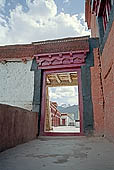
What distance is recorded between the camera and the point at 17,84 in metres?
6.37

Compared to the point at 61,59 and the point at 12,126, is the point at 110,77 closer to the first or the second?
the point at 61,59

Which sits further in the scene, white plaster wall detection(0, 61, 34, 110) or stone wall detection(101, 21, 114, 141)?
Answer: white plaster wall detection(0, 61, 34, 110)

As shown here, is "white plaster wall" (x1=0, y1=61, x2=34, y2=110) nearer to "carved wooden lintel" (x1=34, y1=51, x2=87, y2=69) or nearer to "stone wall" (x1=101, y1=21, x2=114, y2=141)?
"carved wooden lintel" (x1=34, y1=51, x2=87, y2=69)

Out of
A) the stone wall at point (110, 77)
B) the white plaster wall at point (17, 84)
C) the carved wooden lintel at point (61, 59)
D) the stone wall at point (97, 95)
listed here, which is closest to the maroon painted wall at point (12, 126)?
the white plaster wall at point (17, 84)

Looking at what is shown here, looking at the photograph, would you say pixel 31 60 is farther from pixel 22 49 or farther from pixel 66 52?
pixel 66 52

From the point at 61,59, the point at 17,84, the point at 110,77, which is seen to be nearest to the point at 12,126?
the point at 110,77

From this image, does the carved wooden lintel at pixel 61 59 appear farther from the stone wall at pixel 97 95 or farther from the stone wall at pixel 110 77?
the stone wall at pixel 110 77

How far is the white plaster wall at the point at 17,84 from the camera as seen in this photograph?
20.1ft

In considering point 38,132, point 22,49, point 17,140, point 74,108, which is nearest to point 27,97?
point 38,132

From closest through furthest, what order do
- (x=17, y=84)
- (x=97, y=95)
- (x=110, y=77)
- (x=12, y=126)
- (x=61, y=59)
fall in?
(x=12, y=126), (x=110, y=77), (x=97, y=95), (x=61, y=59), (x=17, y=84)

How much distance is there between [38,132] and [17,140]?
2162mm

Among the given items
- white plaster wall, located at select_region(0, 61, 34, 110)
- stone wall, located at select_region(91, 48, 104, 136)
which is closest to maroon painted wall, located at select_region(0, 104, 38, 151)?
white plaster wall, located at select_region(0, 61, 34, 110)

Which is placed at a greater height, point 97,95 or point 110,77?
point 110,77

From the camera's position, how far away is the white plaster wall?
241 inches
